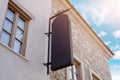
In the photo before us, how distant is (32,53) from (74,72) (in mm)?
2627

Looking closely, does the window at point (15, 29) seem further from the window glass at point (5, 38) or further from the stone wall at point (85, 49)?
the stone wall at point (85, 49)

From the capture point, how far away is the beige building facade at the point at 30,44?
Answer: 18.0 ft

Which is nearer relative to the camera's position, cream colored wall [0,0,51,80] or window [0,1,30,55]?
cream colored wall [0,0,51,80]

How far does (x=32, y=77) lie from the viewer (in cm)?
580

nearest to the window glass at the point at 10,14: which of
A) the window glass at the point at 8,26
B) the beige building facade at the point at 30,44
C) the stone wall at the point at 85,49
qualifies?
the beige building facade at the point at 30,44

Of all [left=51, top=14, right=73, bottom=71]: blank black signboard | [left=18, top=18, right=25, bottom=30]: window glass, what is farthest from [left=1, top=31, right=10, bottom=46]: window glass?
[left=51, top=14, right=73, bottom=71]: blank black signboard

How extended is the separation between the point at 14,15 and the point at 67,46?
1.79m

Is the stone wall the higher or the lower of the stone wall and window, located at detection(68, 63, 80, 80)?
the higher

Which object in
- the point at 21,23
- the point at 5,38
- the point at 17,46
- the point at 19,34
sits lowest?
the point at 17,46

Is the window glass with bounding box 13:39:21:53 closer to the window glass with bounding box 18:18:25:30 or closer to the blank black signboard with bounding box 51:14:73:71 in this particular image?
the window glass with bounding box 18:18:25:30

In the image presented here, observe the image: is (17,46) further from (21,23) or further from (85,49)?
(85,49)

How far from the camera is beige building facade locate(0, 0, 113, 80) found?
18.0 feet

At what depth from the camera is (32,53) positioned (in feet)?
20.6

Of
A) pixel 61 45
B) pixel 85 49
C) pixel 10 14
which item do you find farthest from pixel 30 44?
pixel 85 49
